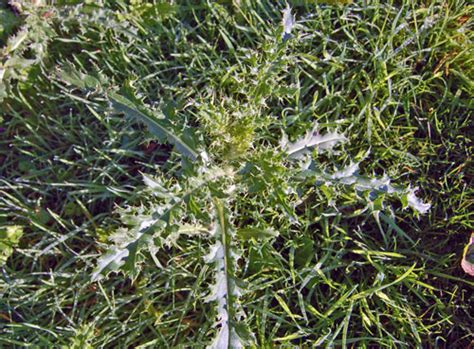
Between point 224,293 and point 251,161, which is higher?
point 251,161

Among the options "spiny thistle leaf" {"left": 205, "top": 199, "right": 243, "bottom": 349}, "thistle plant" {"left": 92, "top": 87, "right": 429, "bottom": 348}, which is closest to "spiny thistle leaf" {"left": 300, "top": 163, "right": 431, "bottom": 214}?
"thistle plant" {"left": 92, "top": 87, "right": 429, "bottom": 348}

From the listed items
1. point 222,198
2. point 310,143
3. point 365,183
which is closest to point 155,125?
point 222,198

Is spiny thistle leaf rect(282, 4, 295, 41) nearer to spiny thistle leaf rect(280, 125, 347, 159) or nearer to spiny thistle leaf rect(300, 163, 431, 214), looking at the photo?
spiny thistle leaf rect(280, 125, 347, 159)

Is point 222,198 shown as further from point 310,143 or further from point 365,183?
point 365,183

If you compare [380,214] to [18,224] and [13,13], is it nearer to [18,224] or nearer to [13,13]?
[18,224]

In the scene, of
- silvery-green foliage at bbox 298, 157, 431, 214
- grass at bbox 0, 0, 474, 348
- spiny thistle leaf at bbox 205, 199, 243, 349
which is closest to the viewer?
spiny thistle leaf at bbox 205, 199, 243, 349

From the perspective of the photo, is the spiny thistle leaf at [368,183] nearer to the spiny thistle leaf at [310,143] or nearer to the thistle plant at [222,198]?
the thistle plant at [222,198]
